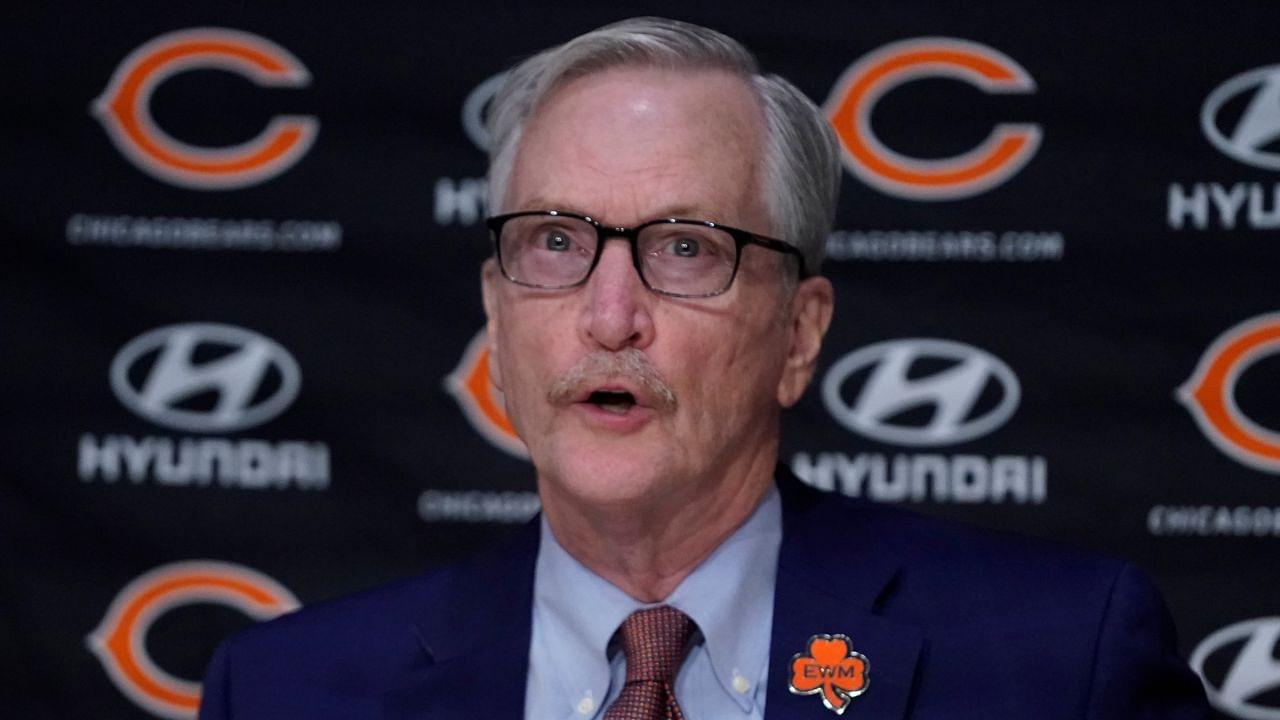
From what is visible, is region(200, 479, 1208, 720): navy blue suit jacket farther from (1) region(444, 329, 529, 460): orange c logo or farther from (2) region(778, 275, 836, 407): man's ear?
(1) region(444, 329, 529, 460): orange c logo

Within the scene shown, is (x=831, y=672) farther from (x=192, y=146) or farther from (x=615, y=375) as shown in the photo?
(x=192, y=146)

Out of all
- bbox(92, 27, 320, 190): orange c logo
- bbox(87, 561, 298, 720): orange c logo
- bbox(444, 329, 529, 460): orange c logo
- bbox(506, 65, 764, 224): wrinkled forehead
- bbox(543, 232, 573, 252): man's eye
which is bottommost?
bbox(87, 561, 298, 720): orange c logo

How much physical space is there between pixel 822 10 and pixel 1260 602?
4.47ft

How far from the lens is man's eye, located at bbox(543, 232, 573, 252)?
2217 millimetres

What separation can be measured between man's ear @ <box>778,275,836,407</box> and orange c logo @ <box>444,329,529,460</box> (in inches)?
46.6

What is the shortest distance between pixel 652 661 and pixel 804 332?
1.62 ft

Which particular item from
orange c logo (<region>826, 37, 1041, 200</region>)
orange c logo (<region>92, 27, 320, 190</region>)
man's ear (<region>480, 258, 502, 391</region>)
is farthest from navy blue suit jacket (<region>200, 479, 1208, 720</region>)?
orange c logo (<region>92, 27, 320, 190</region>)

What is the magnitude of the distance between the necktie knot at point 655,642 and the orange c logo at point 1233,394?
151 cm

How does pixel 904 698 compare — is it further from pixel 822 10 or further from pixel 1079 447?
pixel 822 10

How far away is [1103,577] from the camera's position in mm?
2209

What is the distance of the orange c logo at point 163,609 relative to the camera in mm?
3525

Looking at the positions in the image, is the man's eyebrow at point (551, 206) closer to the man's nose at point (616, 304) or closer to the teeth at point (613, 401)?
the man's nose at point (616, 304)

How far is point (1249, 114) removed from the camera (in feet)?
11.0

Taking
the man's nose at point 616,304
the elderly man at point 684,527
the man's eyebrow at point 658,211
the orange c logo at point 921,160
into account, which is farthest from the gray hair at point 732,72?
the orange c logo at point 921,160
